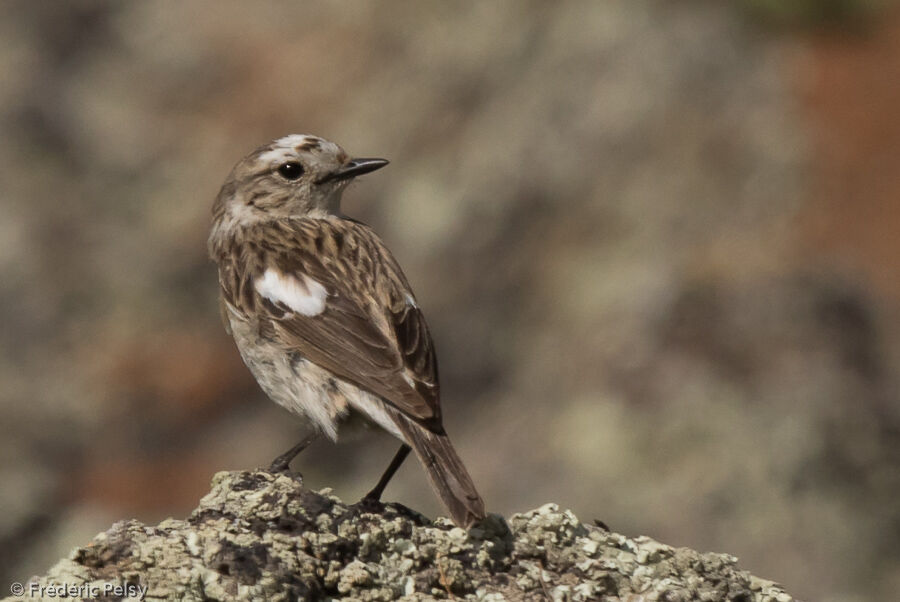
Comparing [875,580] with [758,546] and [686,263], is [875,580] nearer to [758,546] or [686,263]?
[758,546]

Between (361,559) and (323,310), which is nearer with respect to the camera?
(361,559)

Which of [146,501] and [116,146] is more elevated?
[116,146]

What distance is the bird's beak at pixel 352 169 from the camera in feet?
27.8

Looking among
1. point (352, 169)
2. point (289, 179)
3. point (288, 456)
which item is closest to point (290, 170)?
point (289, 179)

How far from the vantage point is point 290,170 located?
859 cm

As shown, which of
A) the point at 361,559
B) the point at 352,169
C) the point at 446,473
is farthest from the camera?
the point at 352,169

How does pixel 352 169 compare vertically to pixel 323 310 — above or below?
above

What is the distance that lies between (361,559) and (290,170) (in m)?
3.32

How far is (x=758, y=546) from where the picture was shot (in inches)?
421

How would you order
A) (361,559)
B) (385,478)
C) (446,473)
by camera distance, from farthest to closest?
(385,478), (446,473), (361,559)

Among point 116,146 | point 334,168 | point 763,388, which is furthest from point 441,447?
point 116,146

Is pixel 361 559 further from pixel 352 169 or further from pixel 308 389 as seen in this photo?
pixel 352 169

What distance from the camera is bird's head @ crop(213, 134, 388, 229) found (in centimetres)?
858

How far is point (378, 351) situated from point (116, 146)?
12901 mm
